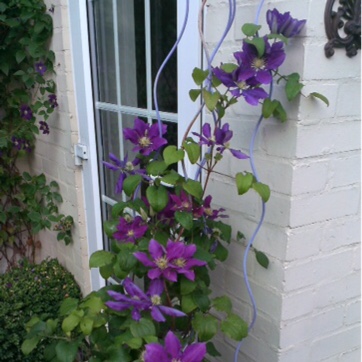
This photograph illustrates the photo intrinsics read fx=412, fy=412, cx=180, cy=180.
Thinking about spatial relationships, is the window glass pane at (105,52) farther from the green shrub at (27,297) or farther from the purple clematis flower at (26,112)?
the green shrub at (27,297)

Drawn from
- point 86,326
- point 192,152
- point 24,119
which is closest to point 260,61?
point 192,152

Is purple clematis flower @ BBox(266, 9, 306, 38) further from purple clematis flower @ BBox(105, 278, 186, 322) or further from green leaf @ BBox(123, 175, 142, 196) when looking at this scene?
purple clematis flower @ BBox(105, 278, 186, 322)

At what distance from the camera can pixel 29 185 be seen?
227 cm

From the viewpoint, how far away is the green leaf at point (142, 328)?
940mm

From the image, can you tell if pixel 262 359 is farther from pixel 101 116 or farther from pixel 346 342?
pixel 101 116

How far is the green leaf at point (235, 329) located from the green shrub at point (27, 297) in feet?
3.52

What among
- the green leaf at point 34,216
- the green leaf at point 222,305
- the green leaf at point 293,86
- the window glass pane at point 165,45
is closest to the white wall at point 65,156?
the green leaf at point 34,216

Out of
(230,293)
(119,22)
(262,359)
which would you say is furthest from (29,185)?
(262,359)

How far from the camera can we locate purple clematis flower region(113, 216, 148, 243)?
1044 millimetres

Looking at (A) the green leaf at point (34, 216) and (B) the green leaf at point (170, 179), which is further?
(A) the green leaf at point (34, 216)

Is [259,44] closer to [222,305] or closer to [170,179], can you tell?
[170,179]

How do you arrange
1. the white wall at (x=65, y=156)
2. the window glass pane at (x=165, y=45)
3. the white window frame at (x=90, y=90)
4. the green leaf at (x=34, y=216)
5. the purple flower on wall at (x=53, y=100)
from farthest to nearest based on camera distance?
1. the green leaf at (x=34, y=216)
2. the purple flower on wall at (x=53, y=100)
3. the white wall at (x=65, y=156)
4. the window glass pane at (x=165, y=45)
5. the white window frame at (x=90, y=90)

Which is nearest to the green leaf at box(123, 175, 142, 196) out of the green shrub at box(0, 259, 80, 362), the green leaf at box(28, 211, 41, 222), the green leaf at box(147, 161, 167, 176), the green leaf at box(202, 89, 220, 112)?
the green leaf at box(147, 161, 167, 176)

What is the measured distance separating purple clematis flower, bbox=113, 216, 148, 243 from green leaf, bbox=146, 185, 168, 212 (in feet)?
0.26
